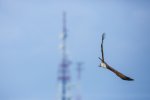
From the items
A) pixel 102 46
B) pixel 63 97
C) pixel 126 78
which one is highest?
pixel 102 46

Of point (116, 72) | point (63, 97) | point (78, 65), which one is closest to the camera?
point (116, 72)

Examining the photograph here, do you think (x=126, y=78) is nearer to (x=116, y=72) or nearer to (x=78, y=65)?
(x=116, y=72)

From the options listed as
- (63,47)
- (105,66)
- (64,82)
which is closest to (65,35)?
(63,47)

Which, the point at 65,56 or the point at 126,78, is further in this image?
the point at 65,56

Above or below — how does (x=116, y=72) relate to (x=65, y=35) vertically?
below

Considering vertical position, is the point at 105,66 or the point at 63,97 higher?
the point at 105,66

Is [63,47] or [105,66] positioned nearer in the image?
[105,66]

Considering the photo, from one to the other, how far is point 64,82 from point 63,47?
659 centimetres

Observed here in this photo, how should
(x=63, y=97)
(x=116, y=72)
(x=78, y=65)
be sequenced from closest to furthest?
(x=116, y=72) < (x=63, y=97) < (x=78, y=65)

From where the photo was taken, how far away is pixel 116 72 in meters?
6.32

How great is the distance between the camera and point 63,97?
73375 mm

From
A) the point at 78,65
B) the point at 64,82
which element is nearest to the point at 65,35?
the point at 64,82

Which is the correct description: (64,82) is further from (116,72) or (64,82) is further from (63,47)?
(116,72)

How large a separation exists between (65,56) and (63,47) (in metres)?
1.74
